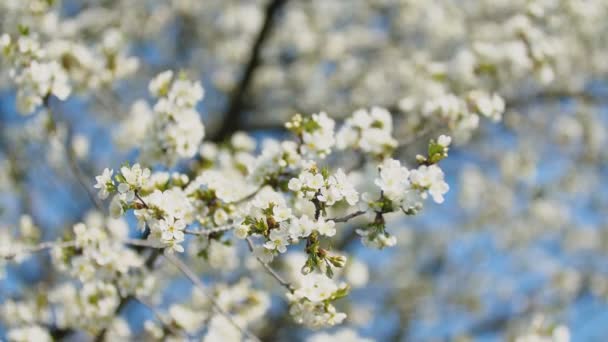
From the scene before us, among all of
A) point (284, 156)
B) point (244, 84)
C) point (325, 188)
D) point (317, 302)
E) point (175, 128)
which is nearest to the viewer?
point (325, 188)

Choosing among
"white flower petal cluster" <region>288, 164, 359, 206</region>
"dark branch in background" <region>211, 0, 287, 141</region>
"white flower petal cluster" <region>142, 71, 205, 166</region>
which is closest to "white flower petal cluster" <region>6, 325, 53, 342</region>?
"white flower petal cluster" <region>142, 71, 205, 166</region>

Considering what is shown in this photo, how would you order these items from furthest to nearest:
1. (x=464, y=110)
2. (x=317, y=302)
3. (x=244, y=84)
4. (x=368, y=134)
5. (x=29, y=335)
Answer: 1. (x=244, y=84)
2. (x=464, y=110)
3. (x=29, y=335)
4. (x=368, y=134)
5. (x=317, y=302)

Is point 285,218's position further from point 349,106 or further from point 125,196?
point 349,106

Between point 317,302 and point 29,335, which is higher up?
point 29,335

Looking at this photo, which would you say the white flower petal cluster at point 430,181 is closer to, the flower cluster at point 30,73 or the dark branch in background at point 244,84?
the flower cluster at point 30,73

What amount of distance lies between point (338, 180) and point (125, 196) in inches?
33.0

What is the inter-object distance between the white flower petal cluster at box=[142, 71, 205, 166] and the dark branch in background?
2.78 metres

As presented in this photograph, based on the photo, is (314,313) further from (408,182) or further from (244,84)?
(244,84)

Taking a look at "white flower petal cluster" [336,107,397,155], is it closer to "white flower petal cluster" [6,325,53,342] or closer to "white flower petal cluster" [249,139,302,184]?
"white flower petal cluster" [249,139,302,184]

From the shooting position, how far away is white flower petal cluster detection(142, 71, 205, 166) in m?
3.44

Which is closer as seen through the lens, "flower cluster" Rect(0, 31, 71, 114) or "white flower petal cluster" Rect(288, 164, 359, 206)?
"white flower petal cluster" Rect(288, 164, 359, 206)

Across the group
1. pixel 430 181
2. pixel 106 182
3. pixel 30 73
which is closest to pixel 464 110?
pixel 430 181

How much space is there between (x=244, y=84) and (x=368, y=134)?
336 centimetres

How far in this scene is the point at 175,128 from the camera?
344 centimetres
